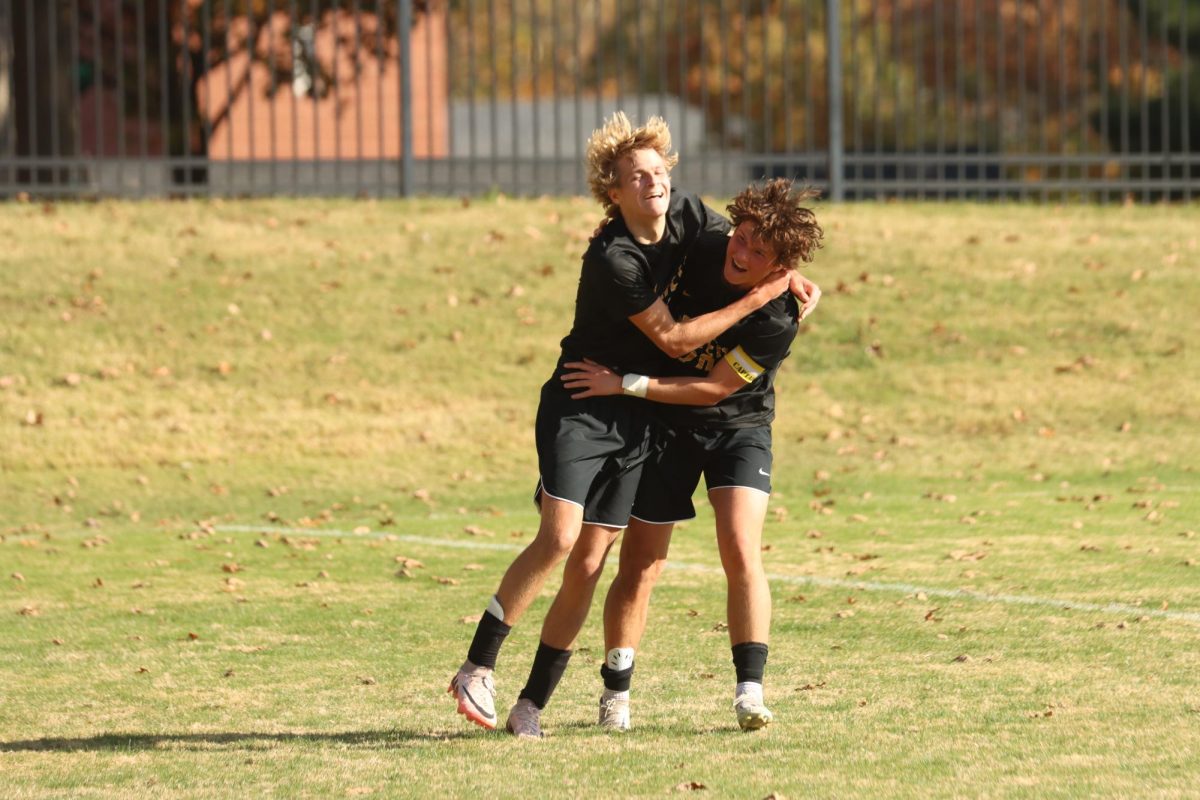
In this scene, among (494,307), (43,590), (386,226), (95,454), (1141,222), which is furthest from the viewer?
(1141,222)

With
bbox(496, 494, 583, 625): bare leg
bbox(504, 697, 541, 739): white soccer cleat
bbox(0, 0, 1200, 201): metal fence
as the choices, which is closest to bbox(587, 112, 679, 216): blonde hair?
bbox(496, 494, 583, 625): bare leg

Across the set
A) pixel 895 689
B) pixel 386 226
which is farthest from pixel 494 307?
pixel 895 689

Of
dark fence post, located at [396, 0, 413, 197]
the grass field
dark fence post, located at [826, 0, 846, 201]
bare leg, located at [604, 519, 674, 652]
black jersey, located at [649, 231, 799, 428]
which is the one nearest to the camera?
the grass field

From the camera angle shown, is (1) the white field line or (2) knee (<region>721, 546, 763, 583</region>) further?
(1) the white field line

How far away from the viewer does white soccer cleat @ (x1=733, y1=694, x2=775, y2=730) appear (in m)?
5.27

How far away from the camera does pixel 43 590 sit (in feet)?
27.9

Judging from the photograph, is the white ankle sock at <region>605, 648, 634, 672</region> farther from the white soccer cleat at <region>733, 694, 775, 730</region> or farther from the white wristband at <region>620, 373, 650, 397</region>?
the white wristband at <region>620, 373, 650, 397</region>

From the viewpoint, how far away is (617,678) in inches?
218

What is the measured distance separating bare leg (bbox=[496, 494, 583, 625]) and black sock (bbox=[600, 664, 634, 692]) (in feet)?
1.16

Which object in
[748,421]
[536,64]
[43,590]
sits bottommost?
[43,590]

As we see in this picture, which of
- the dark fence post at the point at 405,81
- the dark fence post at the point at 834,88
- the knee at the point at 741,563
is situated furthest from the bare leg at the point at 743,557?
the dark fence post at the point at 834,88

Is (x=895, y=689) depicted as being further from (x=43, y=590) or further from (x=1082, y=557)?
(x=43, y=590)

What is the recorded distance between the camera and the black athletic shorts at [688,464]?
5.52 meters

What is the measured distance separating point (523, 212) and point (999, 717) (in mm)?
11434
